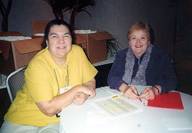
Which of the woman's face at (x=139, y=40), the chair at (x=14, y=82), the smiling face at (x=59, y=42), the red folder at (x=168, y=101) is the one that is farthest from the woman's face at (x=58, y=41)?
the red folder at (x=168, y=101)

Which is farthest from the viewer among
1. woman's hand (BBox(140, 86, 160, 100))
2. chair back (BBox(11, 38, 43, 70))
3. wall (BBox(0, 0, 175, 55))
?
wall (BBox(0, 0, 175, 55))

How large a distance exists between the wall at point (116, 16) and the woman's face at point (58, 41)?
2.12 metres

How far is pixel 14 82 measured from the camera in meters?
1.88

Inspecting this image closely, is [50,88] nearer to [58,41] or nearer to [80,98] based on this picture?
[80,98]

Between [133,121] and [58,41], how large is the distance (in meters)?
0.85

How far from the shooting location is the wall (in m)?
3.89

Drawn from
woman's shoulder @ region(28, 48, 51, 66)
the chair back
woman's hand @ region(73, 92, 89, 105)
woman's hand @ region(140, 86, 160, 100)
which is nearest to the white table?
woman's hand @ region(73, 92, 89, 105)

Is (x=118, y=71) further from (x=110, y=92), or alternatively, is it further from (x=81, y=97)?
(x=81, y=97)

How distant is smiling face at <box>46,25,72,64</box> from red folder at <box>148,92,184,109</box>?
74 cm

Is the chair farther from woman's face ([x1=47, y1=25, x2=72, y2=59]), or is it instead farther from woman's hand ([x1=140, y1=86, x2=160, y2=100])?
woman's hand ([x1=140, y1=86, x2=160, y2=100])

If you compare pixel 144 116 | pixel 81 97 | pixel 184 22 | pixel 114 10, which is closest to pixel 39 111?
pixel 81 97

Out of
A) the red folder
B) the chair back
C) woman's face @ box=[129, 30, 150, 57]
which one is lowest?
the red folder

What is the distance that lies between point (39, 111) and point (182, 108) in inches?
38.6

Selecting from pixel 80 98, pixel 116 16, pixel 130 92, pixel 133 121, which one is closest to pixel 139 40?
pixel 130 92
